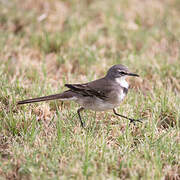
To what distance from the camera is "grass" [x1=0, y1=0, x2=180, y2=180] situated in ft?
15.3

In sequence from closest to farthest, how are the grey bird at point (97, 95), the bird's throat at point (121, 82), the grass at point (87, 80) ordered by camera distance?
the grass at point (87, 80) → the grey bird at point (97, 95) → the bird's throat at point (121, 82)

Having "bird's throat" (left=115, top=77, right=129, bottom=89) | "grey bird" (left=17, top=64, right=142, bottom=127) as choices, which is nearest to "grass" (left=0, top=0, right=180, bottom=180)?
"grey bird" (left=17, top=64, right=142, bottom=127)

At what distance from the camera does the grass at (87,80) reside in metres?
4.66

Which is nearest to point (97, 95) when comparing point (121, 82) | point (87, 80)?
point (121, 82)

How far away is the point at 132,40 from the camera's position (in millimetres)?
9109

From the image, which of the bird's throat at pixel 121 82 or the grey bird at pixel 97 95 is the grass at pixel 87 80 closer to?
the grey bird at pixel 97 95

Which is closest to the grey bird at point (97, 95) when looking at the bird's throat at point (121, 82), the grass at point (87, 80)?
the bird's throat at point (121, 82)

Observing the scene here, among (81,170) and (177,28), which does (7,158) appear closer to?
(81,170)

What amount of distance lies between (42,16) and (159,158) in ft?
20.2

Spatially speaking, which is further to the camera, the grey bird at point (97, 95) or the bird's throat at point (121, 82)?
the bird's throat at point (121, 82)

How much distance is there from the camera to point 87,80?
7285mm

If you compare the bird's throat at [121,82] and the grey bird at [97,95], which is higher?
the bird's throat at [121,82]

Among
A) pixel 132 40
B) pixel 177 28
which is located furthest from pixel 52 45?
pixel 177 28

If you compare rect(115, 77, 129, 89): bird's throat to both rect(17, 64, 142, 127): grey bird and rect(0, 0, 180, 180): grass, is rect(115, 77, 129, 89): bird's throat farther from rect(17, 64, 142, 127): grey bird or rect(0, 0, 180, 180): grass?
rect(0, 0, 180, 180): grass
